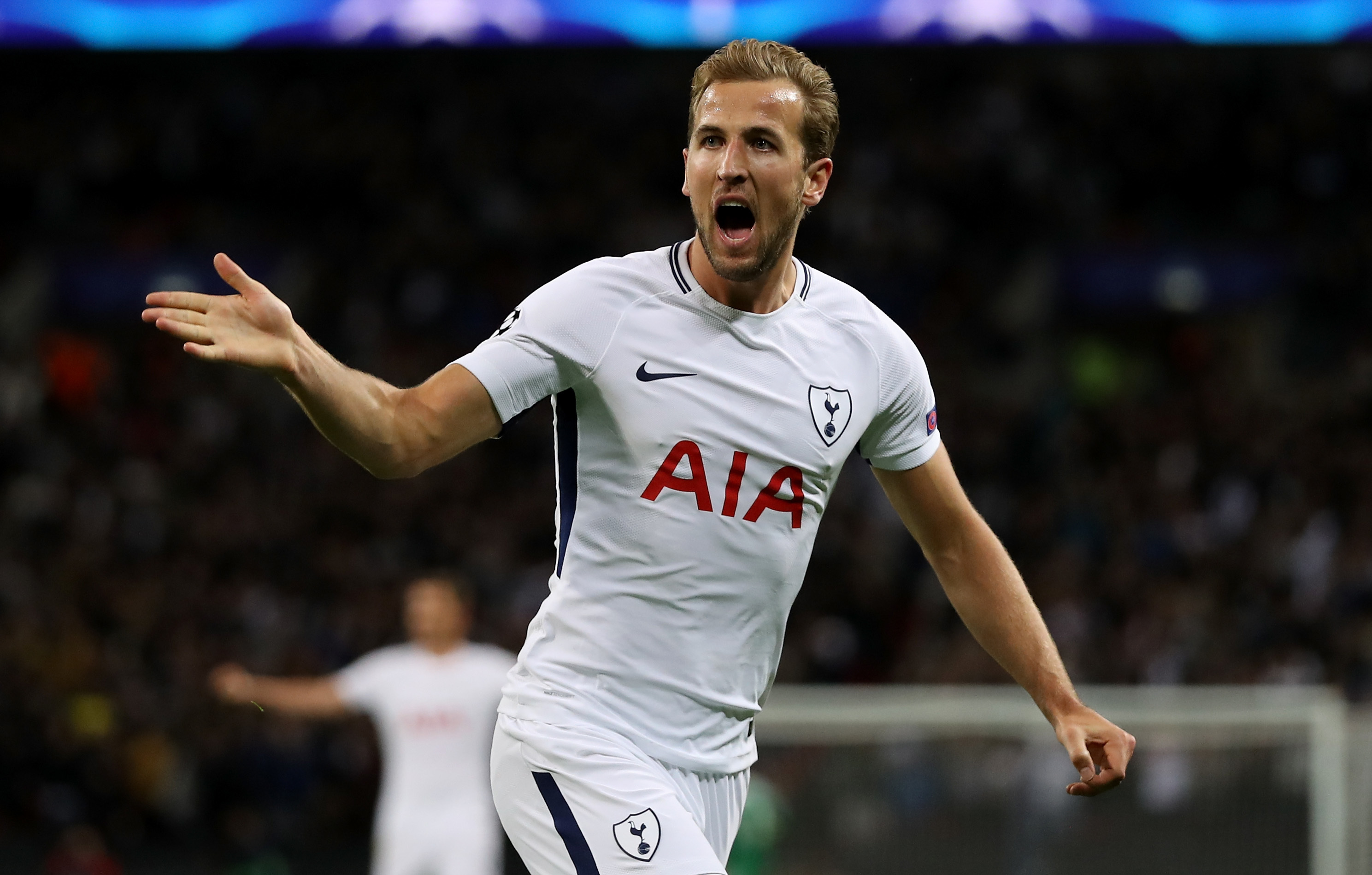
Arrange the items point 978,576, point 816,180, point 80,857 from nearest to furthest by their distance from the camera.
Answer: point 816,180
point 978,576
point 80,857

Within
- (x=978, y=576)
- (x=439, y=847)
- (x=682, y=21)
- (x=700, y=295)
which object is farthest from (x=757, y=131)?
(x=682, y=21)

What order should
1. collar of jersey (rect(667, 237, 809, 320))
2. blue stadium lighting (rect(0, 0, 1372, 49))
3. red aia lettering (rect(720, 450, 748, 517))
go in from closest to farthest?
1. red aia lettering (rect(720, 450, 748, 517))
2. collar of jersey (rect(667, 237, 809, 320))
3. blue stadium lighting (rect(0, 0, 1372, 49))

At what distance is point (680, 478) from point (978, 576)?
89 cm

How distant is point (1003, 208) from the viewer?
1902cm

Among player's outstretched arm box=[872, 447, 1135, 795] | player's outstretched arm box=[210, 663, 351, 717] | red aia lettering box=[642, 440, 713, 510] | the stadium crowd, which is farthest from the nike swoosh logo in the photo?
the stadium crowd

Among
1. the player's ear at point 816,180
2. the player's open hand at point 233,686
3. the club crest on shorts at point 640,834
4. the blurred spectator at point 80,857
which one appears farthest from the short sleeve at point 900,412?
the blurred spectator at point 80,857

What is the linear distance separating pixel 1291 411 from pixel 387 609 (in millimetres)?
8864

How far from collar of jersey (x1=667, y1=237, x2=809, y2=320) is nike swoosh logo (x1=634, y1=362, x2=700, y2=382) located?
0.20 meters

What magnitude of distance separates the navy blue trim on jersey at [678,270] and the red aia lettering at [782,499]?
1.45ft

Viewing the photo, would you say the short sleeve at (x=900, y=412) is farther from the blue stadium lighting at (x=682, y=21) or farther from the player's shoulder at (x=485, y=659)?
the blue stadium lighting at (x=682, y=21)

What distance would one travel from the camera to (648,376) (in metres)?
3.54

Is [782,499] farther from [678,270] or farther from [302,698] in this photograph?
[302,698]

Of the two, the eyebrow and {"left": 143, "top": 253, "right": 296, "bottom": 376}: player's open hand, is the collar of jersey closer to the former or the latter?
the eyebrow

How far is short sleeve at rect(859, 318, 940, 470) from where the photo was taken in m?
3.87
